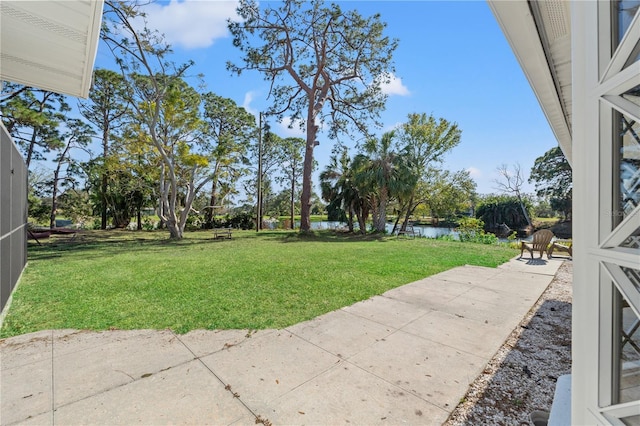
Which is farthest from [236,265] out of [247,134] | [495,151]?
[495,151]

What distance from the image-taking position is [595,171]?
1007mm

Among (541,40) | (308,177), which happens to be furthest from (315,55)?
(541,40)

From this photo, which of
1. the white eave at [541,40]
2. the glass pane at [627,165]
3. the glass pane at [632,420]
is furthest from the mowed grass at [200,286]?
the white eave at [541,40]

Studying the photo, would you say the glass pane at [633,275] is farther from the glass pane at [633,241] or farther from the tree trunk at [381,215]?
the tree trunk at [381,215]

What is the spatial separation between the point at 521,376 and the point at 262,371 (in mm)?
2425

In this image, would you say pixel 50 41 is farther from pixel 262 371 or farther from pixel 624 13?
pixel 624 13

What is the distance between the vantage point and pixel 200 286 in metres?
5.46

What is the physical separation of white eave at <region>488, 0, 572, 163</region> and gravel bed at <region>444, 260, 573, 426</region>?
260cm

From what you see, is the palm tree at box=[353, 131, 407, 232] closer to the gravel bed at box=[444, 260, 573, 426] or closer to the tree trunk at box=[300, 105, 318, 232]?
the tree trunk at box=[300, 105, 318, 232]

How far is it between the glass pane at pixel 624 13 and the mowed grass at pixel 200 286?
147 inches

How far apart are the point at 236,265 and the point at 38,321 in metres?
4.03

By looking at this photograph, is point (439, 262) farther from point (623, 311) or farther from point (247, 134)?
point (247, 134)

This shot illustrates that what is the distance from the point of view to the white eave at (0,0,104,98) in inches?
99.6

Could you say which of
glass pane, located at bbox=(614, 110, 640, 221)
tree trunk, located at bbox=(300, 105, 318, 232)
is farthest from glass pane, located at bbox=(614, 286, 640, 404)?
tree trunk, located at bbox=(300, 105, 318, 232)
